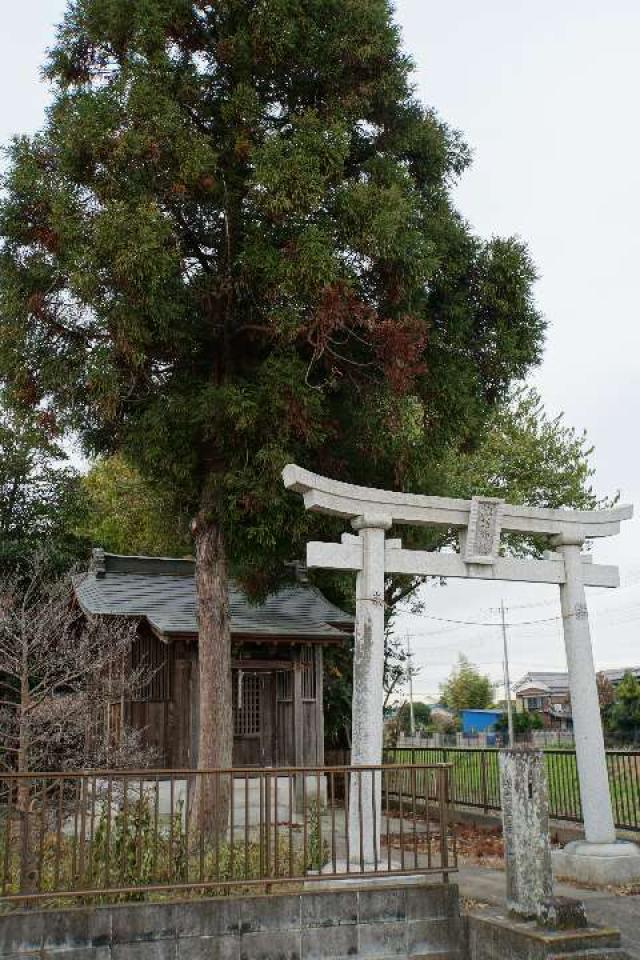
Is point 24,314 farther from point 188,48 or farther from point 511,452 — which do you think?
point 511,452

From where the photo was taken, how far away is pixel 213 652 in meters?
11.4

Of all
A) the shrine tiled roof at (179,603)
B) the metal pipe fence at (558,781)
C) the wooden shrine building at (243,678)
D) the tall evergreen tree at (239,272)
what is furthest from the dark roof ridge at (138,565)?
the metal pipe fence at (558,781)

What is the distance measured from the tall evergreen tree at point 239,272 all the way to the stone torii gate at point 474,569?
1.96 m

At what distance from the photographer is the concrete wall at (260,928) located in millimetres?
5961

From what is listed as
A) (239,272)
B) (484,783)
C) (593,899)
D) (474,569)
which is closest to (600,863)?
(593,899)

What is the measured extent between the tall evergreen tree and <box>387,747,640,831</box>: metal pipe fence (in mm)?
4846

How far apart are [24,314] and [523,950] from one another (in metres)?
9.33

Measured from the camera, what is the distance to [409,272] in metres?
11.4

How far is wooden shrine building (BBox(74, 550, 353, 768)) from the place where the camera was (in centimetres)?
1595

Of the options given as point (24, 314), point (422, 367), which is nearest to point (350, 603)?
point (422, 367)

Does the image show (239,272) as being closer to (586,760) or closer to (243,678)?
(586,760)

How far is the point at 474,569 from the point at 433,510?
0.91m

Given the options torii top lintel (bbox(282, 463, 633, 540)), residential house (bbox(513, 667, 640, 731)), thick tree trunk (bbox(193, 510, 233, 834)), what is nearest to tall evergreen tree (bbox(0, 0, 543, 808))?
thick tree trunk (bbox(193, 510, 233, 834))

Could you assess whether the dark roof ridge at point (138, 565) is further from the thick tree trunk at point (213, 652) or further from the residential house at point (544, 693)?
the residential house at point (544, 693)
